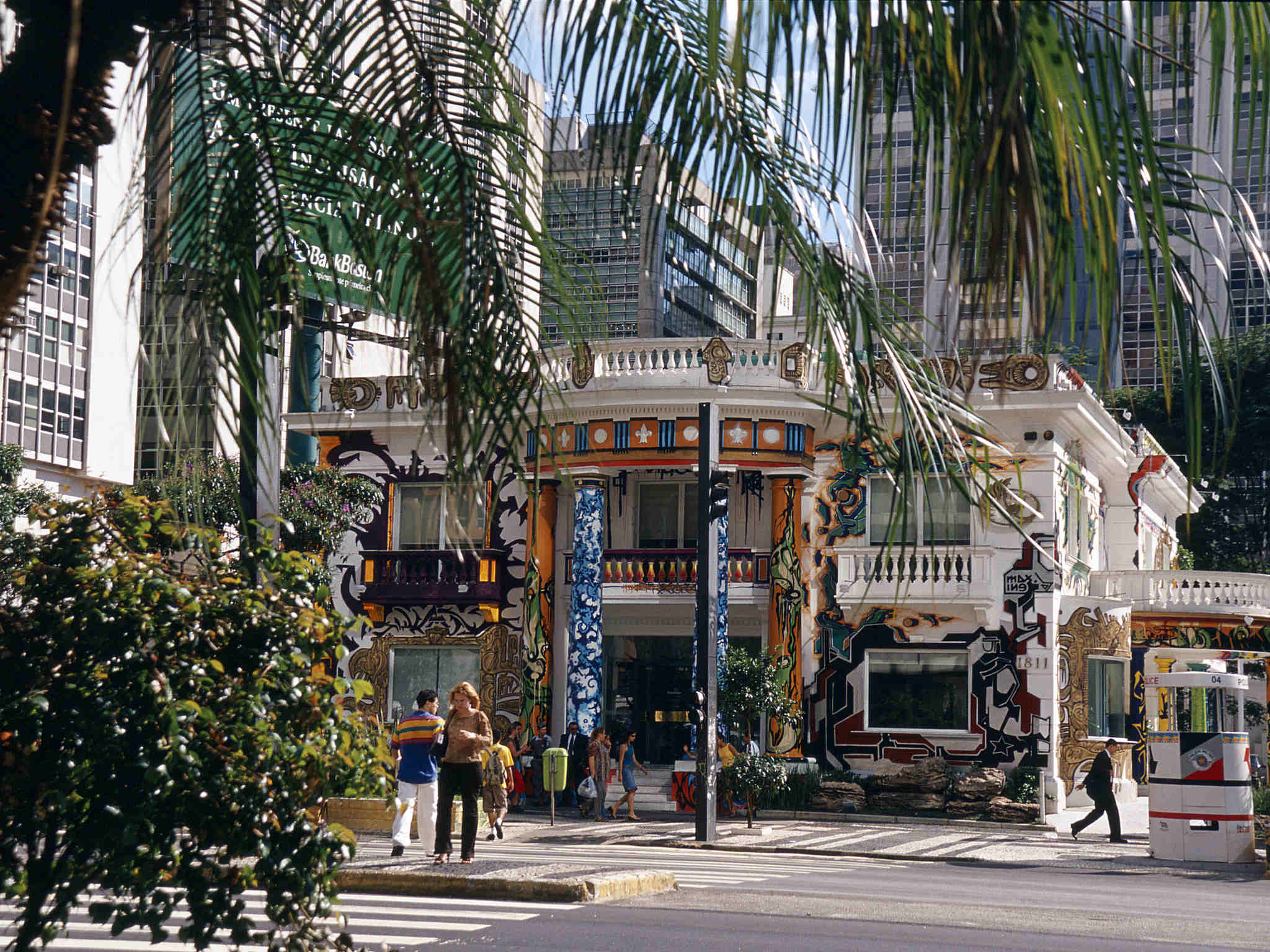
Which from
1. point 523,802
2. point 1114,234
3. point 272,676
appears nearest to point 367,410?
point 523,802

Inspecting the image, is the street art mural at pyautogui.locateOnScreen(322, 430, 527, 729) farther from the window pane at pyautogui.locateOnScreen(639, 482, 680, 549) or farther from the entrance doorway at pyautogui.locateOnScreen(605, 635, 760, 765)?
the window pane at pyautogui.locateOnScreen(639, 482, 680, 549)

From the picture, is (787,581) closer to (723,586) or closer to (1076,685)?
(723,586)

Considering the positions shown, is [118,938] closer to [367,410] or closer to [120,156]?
[120,156]

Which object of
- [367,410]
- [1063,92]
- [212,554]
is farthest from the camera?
[367,410]

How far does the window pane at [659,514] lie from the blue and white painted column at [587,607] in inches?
55.3

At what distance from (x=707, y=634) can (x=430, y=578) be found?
10.6 metres

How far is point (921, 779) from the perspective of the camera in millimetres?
27406

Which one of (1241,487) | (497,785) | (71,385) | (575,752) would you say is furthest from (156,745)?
(1241,487)

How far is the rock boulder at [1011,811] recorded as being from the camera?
2602 cm

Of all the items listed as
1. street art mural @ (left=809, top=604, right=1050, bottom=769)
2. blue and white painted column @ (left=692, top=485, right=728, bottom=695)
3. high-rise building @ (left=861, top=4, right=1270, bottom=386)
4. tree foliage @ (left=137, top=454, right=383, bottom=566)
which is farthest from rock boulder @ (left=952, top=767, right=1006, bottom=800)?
high-rise building @ (left=861, top=4, right=1270, bottom=386)

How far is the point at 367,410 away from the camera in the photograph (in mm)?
31719

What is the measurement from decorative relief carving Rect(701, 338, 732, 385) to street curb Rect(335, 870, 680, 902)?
15.6 metres

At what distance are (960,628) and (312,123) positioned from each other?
2431 cm

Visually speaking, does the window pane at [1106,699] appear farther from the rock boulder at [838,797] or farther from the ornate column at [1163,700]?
the rock boulder at [838,797]
